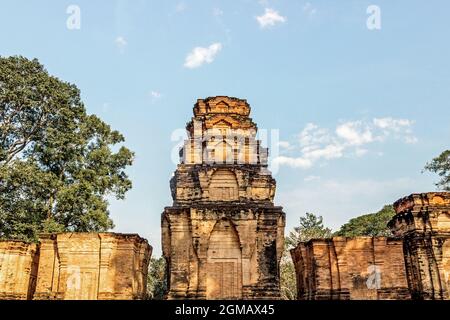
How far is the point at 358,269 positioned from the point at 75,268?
11278 millimetres

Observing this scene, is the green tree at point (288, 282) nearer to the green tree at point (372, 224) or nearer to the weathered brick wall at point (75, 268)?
the green tree at point (372, 224)

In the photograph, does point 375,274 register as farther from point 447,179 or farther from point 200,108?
point 447,179

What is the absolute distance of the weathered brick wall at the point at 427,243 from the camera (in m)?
18.6

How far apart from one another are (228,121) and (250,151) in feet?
6.25

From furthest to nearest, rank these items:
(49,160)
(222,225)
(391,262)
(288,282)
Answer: (288,282) → (49,160) → (222,225) → (391,262)

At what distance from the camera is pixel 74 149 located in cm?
2683

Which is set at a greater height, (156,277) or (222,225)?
(156,277)

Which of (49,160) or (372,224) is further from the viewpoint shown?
(372,224)

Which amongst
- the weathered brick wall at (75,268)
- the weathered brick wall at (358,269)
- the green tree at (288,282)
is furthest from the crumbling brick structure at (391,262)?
the green tree at (288,282)

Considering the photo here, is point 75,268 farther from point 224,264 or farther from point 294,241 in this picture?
point 294,241

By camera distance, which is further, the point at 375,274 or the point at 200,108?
the point at 200,108

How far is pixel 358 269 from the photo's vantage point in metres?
18.2

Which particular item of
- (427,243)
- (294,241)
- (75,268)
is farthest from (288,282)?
(75,268)
